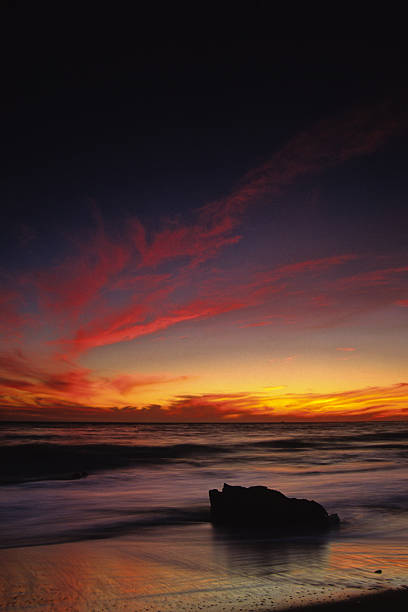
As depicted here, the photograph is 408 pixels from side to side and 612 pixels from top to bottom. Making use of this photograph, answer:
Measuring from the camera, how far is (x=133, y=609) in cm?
391

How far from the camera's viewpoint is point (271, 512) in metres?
7.85

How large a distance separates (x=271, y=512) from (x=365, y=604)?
411 cm

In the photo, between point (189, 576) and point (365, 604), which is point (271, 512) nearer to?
point (189, 576)

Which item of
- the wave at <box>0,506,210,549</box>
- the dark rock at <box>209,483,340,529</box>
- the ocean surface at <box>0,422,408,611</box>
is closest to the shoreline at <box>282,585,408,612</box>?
the ocean surface at <box>0,422,408,611</box>

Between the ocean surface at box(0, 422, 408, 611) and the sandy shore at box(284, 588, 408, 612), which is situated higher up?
the sandy shore at box(284, 588, 408, 612)

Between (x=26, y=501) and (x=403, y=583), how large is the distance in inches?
426

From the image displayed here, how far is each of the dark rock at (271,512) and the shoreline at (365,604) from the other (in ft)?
12.2

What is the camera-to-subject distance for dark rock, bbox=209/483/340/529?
7.79 metres

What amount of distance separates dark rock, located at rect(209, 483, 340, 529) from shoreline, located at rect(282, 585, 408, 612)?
3.71 metres

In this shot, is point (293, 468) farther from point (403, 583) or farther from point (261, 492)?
point (403, 583)

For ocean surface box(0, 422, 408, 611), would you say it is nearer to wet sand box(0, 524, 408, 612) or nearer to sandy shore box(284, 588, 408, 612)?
wet sand box(0, 524, 408, 612)

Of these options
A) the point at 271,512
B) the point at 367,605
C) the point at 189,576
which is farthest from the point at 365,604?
the point at 271,512

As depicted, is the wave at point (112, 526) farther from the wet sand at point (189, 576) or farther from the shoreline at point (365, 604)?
the shoreline at point (365, 604)

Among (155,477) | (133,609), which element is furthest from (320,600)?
(155,477)
